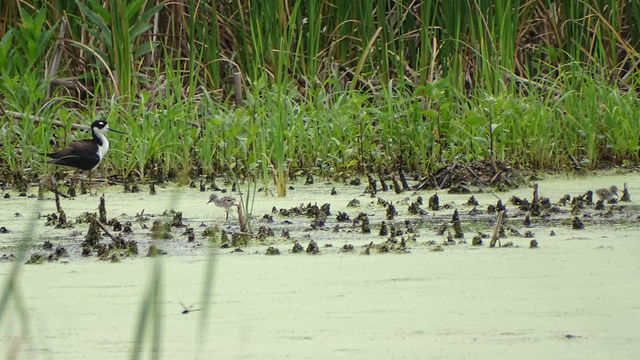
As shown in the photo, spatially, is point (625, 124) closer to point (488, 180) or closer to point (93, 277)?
point (488, 180)

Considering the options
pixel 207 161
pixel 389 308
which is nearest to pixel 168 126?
pixel 207 161

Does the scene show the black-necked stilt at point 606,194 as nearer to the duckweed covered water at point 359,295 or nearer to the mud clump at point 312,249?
the duckweed covered water at point 359,295

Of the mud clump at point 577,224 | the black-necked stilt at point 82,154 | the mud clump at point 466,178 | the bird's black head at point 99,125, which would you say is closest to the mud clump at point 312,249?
the mud clump at point 577,224

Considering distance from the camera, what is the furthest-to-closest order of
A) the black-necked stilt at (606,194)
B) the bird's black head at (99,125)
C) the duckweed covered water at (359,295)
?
A: the bird's black head at (99,125) < the black-necked stilt at (606,194) < the duckweed covered water at (359,295)

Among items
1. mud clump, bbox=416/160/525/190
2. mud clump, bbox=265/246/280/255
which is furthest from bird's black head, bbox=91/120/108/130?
mud clump, bbox=265/246/280/255

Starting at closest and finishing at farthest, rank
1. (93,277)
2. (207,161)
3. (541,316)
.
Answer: (541,316), (93,277), (207,161)

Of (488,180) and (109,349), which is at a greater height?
(488,180)

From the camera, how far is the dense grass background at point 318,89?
5.82 meters

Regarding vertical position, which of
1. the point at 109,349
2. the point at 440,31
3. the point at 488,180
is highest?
the point at 440,31

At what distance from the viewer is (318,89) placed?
6.59 metres

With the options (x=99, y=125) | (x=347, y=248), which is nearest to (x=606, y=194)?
(x=347, y=248)

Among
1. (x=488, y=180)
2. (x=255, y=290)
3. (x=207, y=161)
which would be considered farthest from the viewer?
(x=207, y=161)

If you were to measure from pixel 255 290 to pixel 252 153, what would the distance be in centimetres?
247

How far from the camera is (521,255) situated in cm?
366
